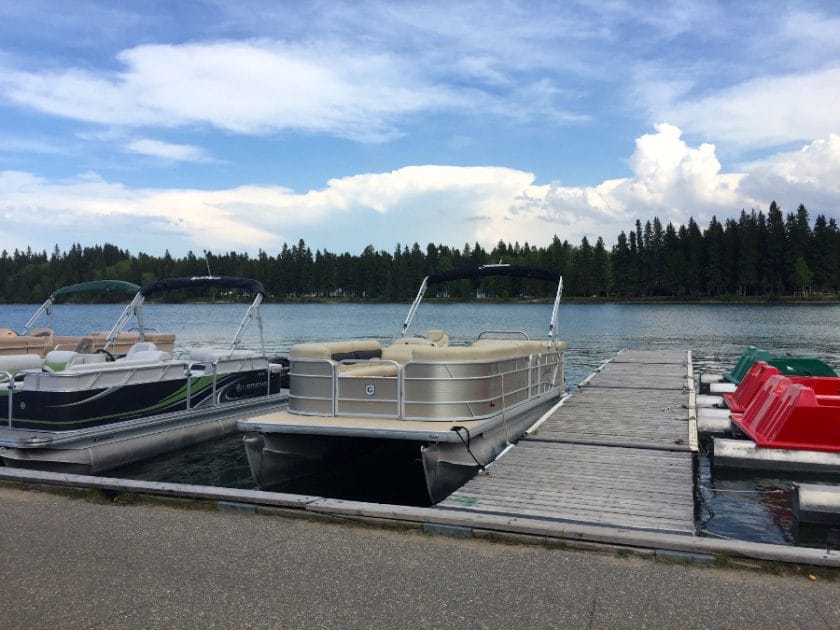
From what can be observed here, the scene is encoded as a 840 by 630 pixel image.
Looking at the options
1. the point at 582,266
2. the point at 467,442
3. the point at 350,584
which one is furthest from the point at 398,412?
the point at 582,266

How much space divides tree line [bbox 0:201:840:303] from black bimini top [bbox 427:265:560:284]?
70.8m

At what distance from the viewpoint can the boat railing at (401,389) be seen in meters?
8.48

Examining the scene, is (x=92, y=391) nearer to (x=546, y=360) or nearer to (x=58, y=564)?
(x=58, y=564)

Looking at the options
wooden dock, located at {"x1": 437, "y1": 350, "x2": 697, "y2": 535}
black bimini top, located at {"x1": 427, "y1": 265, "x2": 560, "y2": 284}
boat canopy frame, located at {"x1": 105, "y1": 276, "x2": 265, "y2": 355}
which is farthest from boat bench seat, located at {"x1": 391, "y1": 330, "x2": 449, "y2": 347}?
boat canopy frame, located at {"x1": 105, "y1": 276, "x2": 265, "y2": 355}

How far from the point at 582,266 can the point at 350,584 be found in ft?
387

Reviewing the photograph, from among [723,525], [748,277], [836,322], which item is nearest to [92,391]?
[723,525]

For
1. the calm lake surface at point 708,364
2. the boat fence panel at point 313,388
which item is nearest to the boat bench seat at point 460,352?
the boat fence panel at point 313,388

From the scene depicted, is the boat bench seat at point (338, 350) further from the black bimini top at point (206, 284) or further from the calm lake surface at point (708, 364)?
the black bimini top at point (206, 284)

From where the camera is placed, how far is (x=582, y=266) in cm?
11881

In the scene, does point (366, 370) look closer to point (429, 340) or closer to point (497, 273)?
point (429, 340)

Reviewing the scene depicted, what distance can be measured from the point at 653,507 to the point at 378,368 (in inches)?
155

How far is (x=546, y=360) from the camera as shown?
498 inches

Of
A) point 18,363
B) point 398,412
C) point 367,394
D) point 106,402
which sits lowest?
point 106,402

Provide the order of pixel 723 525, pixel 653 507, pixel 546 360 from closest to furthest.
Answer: pixel 653 507, pixel 723 525, pixel 546 360
